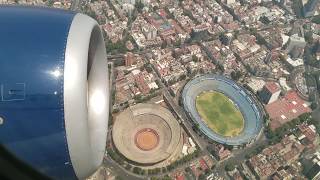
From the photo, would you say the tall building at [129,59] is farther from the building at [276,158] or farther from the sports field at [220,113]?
the building at [276,158]

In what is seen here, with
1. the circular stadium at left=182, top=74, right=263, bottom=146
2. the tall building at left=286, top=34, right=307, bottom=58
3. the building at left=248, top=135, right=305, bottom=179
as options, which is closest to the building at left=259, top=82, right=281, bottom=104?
the circular stadium at left=182, top=74, right=263, bottom=146

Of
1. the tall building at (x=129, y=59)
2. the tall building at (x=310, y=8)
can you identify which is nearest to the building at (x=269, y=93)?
the tall building at (x=129, y=59)

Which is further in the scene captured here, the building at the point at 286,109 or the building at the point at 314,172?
the building at the point at 286,109

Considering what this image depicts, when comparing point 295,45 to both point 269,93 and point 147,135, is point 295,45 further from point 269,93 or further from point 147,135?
point 147,135

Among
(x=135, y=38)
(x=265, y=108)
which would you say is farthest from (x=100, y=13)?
(x=265, y=108)

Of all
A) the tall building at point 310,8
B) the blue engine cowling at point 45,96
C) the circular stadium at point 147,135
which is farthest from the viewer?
the tall building at point 310,8

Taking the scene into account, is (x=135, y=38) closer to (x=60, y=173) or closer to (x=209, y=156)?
(x=209, y=156)
